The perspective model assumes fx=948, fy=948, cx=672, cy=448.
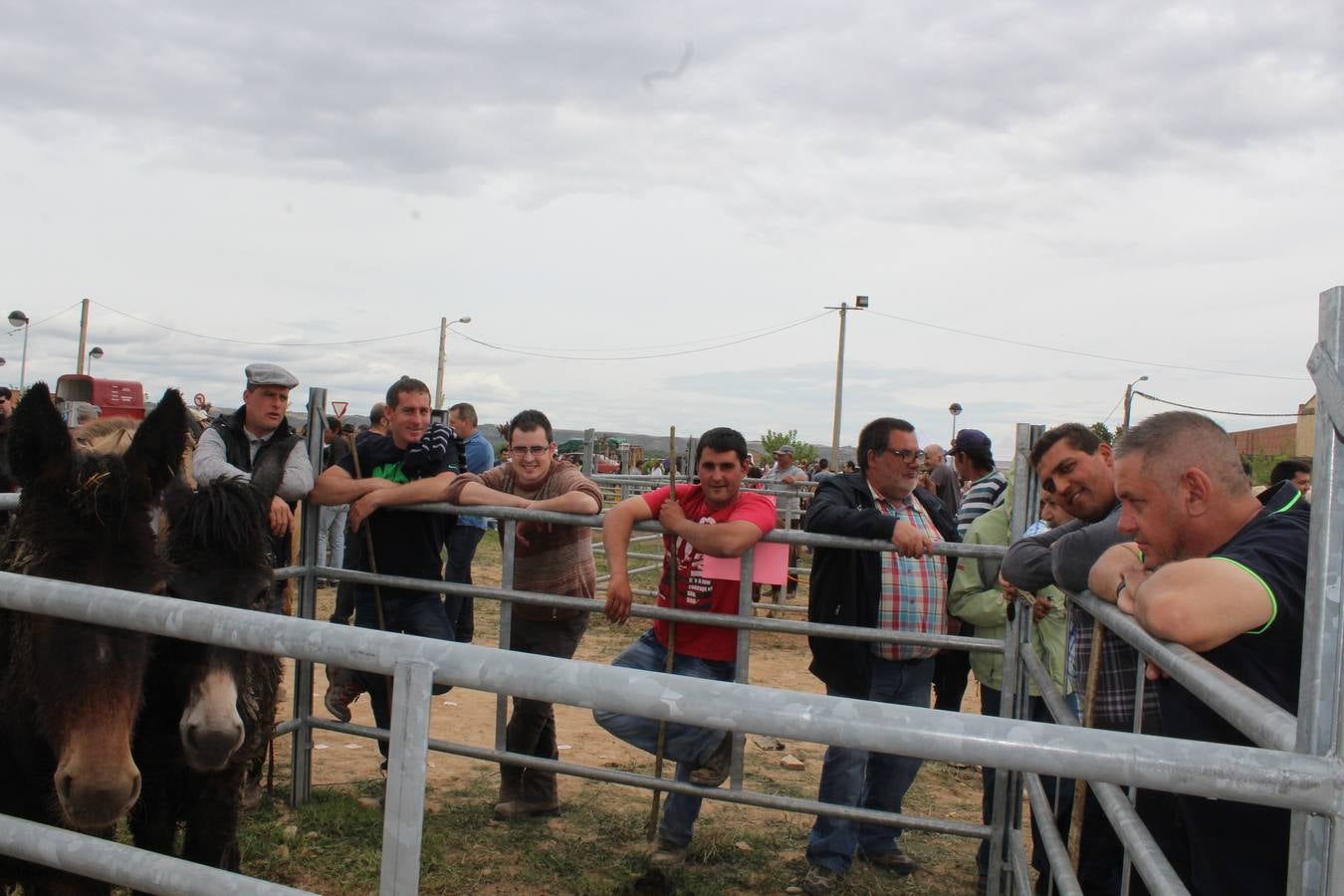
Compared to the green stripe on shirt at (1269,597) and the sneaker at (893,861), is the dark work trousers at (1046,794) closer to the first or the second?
the sneaker at (893,861)

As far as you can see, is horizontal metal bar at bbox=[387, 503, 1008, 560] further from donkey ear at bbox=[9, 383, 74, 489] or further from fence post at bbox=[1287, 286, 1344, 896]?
fence post at bbox=[1287, 286, 1344, 896]

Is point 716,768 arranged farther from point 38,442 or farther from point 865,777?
point 38,442

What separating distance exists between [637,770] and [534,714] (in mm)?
1474

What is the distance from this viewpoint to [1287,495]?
2.17m

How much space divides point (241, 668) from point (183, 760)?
1.68 ft

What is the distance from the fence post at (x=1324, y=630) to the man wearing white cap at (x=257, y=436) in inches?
163

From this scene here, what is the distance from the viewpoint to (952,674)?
5203mm

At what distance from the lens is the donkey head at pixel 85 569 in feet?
7.41

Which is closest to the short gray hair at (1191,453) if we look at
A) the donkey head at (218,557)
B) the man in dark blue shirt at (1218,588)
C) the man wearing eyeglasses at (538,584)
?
the man in dark blue shirt at (1218,588)

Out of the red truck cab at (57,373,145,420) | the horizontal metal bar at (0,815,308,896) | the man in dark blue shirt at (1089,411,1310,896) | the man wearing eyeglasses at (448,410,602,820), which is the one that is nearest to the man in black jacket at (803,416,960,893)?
the man wearing eyeglasses at (448,410,602,820)

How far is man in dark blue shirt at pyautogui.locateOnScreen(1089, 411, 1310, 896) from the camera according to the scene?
5.82 ft

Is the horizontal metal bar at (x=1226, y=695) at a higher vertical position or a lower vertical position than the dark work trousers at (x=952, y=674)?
higher

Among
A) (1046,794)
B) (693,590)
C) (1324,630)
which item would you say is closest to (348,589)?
(693,590)

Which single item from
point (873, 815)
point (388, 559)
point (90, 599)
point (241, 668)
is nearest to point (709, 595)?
point (873, 815)
